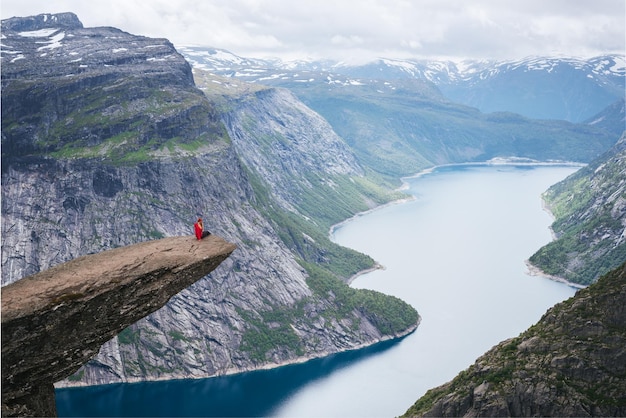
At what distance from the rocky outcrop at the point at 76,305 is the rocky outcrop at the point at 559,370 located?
6154 centimetres

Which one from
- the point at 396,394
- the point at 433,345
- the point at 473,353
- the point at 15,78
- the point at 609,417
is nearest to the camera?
the point at 609,417

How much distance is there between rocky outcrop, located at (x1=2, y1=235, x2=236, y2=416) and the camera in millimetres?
15281

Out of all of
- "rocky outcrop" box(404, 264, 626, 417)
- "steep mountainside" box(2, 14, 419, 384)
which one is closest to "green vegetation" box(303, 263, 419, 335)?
"steep mountainside" box(2, 14, 419, 384)

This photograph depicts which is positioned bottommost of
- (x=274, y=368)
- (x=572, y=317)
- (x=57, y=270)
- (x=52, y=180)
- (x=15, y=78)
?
(x=274, y=368)

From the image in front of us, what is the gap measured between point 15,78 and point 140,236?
2482 inches

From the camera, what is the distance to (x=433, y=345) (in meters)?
164

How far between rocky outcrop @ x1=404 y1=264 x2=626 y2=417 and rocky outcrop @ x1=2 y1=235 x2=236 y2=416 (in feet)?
A: 202

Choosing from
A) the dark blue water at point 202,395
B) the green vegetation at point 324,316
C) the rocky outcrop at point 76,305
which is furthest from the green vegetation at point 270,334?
the rocky outcrop at point 76,305

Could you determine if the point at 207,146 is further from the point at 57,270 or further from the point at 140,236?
the point at 57,270

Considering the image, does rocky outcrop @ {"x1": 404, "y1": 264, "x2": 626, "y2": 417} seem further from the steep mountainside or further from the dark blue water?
the steep mountainside

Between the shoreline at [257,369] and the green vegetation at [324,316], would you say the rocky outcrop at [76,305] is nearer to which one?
the shoreline at [257,369]

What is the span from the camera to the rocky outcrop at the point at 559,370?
227 ft

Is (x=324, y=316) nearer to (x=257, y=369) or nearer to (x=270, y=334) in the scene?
(x=270, y=334)

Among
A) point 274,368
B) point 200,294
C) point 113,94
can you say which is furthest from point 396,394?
point 113,94
